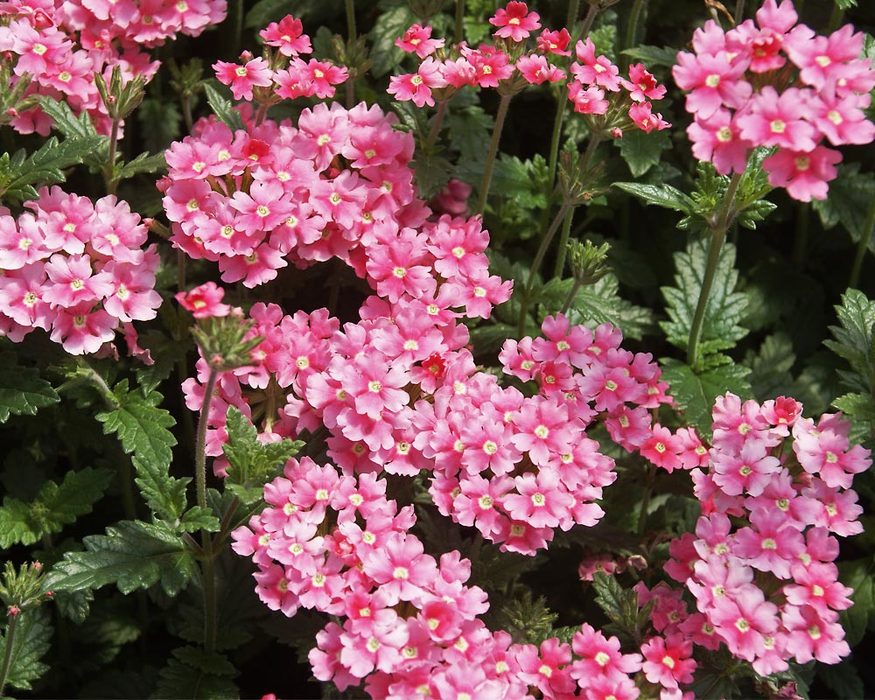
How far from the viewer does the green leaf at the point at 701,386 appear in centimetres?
319

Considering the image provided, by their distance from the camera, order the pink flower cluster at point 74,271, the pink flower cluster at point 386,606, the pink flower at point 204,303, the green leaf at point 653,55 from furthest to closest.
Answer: the green leaf at point 653,55, the pink flower cluster at point 74,271, the pink flower cluster at point 386,606, the pink flower at point 204,303

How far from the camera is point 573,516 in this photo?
9.09ft

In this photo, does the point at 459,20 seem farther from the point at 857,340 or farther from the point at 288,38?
the point at 857,340

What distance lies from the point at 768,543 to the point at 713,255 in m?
0.92

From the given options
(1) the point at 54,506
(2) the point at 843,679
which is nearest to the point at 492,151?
(1) the point at 54,506

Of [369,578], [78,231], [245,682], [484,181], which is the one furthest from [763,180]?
[245,682]

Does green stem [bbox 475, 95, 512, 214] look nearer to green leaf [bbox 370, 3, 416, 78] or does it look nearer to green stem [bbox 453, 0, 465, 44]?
green stem [bbox 453, 0, 465, 44]

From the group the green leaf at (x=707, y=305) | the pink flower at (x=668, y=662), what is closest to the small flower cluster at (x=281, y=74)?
the green leaf at (x=707, y=305)

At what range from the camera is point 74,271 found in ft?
9.25

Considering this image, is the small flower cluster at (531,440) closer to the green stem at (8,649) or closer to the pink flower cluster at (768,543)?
the pink flower cluster at (768,543)

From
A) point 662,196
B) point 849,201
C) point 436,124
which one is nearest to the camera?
point 662,196

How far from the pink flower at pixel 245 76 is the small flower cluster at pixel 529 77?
15.1 inches

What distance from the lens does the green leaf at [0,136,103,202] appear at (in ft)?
9.53

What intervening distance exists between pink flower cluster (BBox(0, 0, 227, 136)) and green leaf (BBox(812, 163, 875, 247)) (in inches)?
88.2
